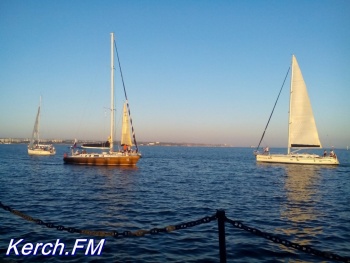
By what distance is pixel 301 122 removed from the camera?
5344 centimetres

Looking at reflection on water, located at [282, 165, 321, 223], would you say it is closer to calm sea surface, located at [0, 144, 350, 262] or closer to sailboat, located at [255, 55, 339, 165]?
calm sea surface, located at [0, 144, 350, 262]

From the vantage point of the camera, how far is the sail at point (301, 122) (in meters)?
A: 53.4

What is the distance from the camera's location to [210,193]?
23.5 meters

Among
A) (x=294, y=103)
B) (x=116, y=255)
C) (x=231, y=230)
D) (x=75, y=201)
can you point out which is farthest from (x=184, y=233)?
(x=294, y=103)

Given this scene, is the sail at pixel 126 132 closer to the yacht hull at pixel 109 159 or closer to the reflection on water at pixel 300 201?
the yacht hull at pixel 109 159

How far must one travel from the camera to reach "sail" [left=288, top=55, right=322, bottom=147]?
2103 inches

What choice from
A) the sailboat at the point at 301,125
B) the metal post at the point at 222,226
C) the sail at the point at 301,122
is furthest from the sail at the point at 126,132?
the metal post at the point at 222,226

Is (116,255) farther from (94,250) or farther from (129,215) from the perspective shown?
(129,215)

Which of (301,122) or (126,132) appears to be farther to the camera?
(301,122)

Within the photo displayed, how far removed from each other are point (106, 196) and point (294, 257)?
47.9 feet

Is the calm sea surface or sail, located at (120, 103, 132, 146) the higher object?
sail, located at (120, 103, 132, 146)

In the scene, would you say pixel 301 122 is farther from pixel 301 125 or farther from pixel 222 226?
pixel 222 226

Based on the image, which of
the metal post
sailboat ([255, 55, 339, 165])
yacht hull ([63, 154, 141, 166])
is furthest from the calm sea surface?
sailboat ([255, 55, 339, 165])

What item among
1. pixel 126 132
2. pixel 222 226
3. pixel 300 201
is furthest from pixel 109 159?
pixel 222 226
